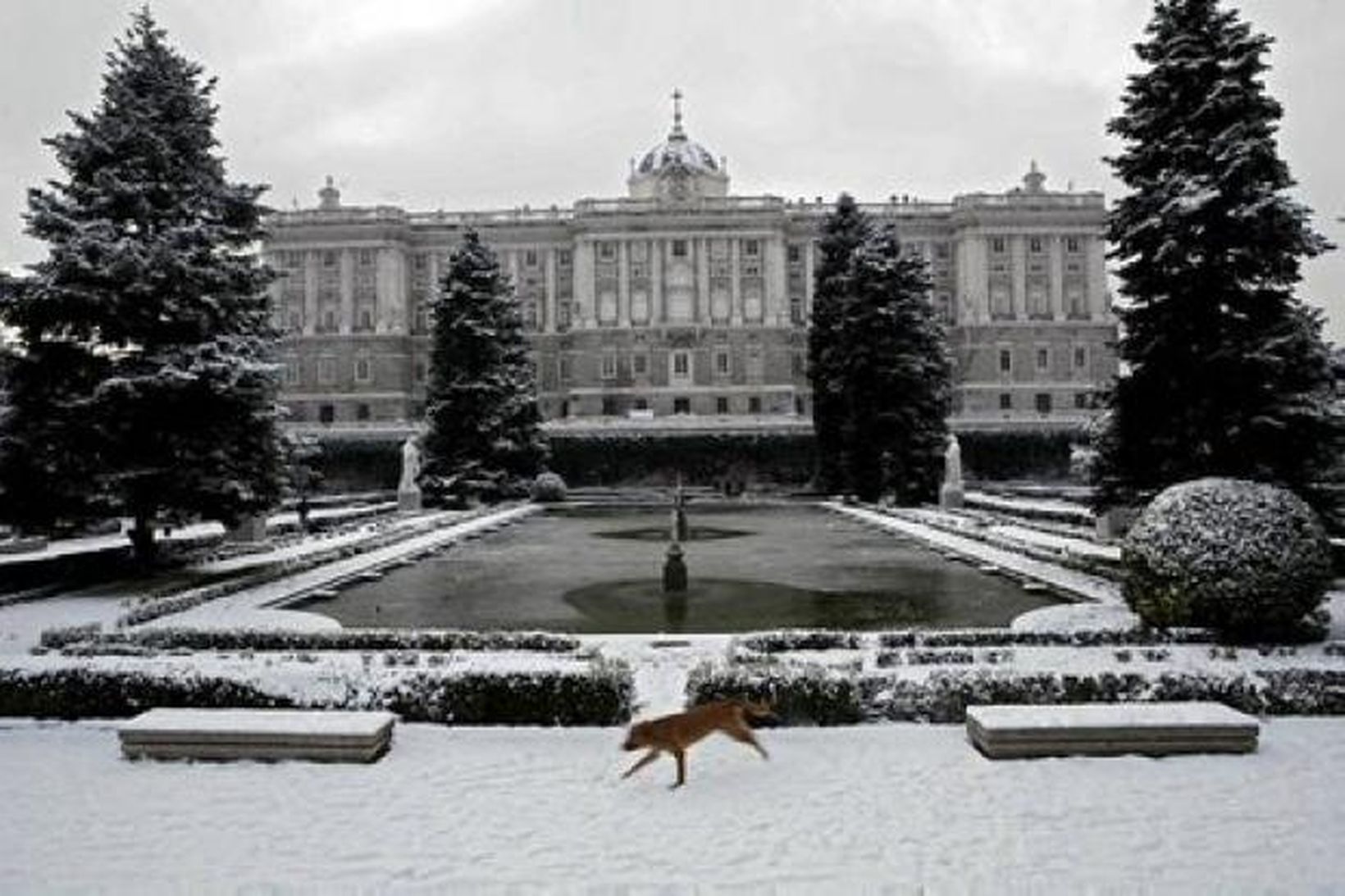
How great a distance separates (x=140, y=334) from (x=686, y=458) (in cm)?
3717

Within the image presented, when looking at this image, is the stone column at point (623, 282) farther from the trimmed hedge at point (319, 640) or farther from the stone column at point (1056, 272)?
the trimmed hedge at point (319, 640)

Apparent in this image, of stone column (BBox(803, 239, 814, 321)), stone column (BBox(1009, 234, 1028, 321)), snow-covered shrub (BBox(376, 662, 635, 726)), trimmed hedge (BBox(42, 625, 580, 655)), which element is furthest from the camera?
stone column (BBox(803, 239, 814, 321))

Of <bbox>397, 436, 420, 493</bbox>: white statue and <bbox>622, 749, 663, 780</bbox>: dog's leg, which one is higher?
<bbox>397, 436, 420, 493</bbox>: white statue

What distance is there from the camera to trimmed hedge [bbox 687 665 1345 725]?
8.29 meters

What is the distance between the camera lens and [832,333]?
1670 inches

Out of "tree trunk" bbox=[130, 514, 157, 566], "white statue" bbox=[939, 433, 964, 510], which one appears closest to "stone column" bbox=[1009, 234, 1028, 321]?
"white statue" bbox=[939, 433, 964, 510]

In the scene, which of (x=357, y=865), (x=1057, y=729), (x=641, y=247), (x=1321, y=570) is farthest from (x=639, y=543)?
(x=641, y=247)

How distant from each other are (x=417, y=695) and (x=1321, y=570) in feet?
26.9

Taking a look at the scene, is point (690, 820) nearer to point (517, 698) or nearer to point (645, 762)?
point (645, 762)

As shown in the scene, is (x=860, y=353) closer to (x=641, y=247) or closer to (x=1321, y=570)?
(x=1321, y=570)

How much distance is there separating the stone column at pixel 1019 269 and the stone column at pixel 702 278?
2286cm

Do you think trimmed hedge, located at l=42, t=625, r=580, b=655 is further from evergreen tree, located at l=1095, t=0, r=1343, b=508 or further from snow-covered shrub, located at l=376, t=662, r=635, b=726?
evergreen tree, located at l=1095, t=0, r=1343, b=508

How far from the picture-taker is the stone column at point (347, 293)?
83000 mm

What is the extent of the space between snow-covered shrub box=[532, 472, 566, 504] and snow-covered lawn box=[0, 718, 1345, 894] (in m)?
32.1
